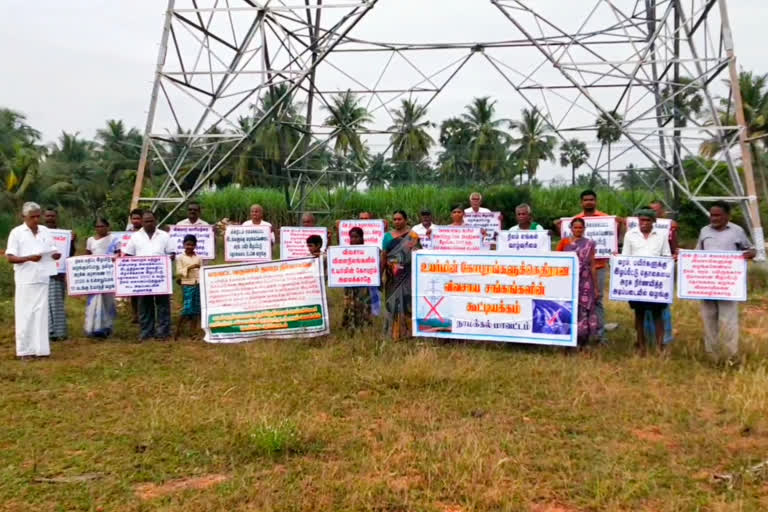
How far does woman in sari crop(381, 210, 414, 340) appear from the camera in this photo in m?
8.21

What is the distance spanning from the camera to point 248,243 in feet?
36.3

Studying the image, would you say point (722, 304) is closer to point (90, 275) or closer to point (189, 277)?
point (189, 277)

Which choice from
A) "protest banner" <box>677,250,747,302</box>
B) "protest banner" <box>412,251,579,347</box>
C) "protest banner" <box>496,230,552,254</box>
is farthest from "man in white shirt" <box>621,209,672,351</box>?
"protest banner" <box>496,230,552,254</box>

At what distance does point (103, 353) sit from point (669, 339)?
→ 23.4ft

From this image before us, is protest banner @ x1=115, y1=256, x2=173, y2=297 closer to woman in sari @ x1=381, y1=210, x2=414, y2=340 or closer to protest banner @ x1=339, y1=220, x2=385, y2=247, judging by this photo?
woman in sari @ x1=381, y1=210, x2=414, y2=340

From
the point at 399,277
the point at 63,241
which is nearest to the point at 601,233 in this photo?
the point at 399,277

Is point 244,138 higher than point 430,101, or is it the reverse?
point 430,101

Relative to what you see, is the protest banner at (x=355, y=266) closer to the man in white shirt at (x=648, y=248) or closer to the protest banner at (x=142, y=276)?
the protest banner at (x=142, y=276)

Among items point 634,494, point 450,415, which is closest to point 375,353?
point 450,415

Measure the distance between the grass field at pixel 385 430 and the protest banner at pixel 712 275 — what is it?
75cm

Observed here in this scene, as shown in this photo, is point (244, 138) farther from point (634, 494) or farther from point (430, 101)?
point (634, 494)

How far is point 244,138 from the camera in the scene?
1170 centimetres

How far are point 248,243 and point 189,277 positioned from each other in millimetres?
2332

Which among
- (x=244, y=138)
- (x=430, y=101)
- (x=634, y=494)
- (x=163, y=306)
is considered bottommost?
(x=634, y=494)
